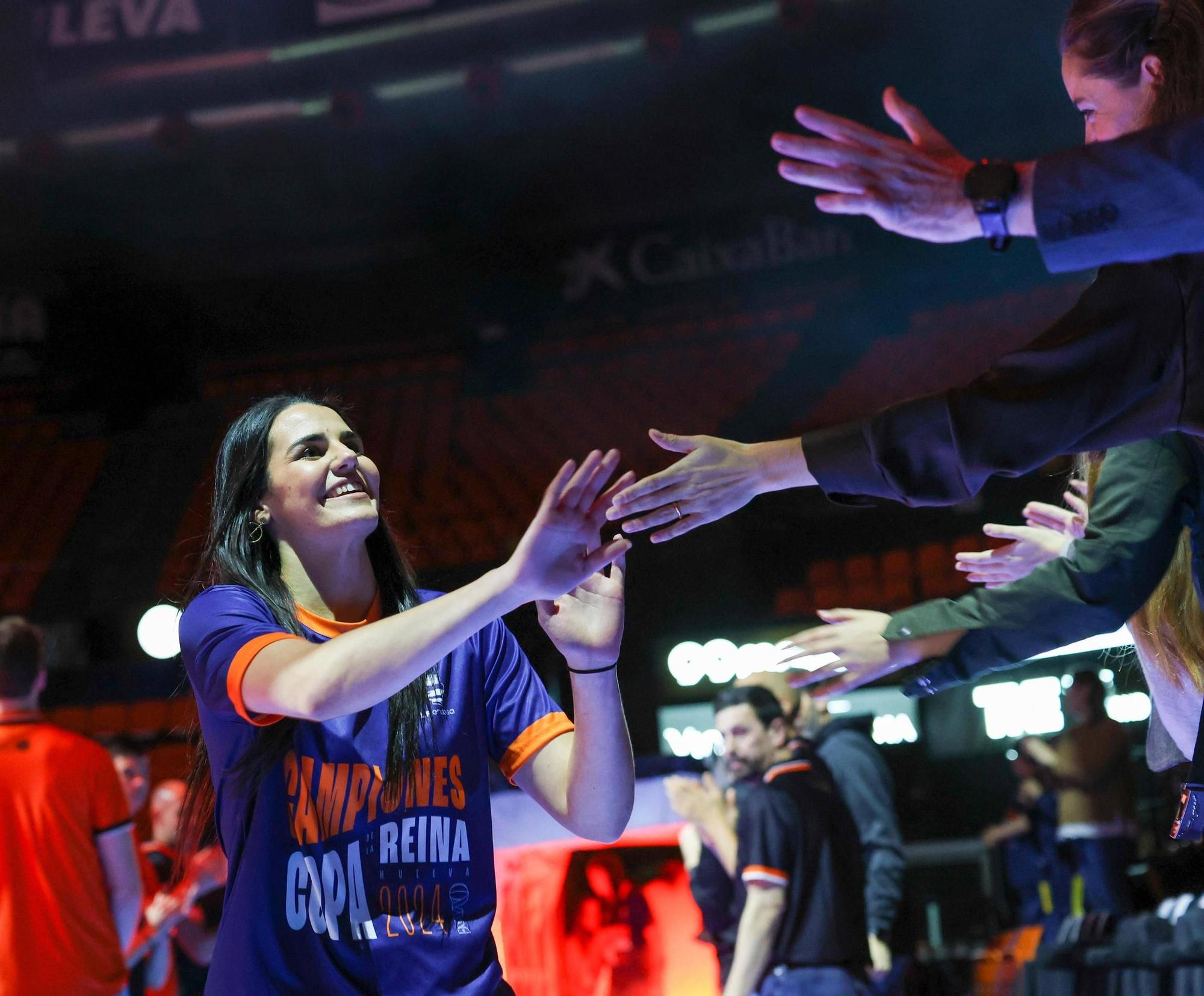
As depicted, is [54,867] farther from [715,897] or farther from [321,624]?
[321,624]

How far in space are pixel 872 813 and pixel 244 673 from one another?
3489 millimetres

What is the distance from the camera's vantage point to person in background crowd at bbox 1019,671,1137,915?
5.20 meters

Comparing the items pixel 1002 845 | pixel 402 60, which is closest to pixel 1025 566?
pixel 1002 845

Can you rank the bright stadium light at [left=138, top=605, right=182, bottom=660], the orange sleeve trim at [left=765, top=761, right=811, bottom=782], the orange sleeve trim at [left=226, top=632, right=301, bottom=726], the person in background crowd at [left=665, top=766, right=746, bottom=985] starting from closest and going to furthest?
the orange sleeve trim at [left=226, top=632, right=301, bottom=726]
the orange sleeve trim at [left=765, top=761, right=811, bottom=782]
the person in background crowd at [left=665, top=766, right=746, bottom=985]
the bright stadium light at [left=138, top=605, right=182, bottom=660]

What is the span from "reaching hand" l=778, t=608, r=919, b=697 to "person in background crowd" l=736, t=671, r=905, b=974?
2.45 meters

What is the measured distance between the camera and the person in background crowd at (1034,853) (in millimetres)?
5727

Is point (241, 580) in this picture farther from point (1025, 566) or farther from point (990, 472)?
point (1025, 566)

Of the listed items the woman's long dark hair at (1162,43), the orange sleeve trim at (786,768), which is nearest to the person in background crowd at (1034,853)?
the orange sleeve trim at (786,768)

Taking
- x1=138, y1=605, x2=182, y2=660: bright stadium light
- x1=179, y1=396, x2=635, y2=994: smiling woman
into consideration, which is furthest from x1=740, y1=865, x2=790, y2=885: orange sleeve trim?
x1=138, y1=605, x2=182, y2=660: bright stadium light

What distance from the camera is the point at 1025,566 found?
7.44 ft

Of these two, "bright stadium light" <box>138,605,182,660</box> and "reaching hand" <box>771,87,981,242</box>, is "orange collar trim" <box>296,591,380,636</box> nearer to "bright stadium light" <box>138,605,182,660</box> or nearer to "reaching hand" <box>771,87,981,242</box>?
"reaching hand" <box>771,87,981,242</box>

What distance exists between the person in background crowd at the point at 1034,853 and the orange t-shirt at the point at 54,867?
4171 millimetres

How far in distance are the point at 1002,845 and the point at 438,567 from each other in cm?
418

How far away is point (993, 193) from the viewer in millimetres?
1494
